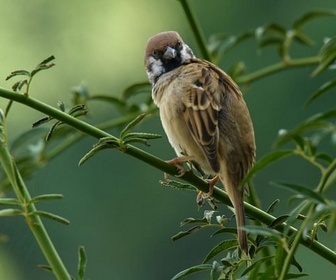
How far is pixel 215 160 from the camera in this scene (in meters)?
2.12

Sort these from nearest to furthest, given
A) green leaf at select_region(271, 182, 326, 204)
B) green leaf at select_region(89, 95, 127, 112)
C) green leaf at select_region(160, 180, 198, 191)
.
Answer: green leaf at select_region(271, 182, 326, 204) → green leaf at select_region(160, 180, 198, 191) → green leaf at select_region(89, 95, 127, 112)

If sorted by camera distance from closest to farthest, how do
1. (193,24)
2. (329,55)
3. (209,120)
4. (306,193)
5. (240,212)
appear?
(306,193), (329,55), (240,212), (193,24), (209,120)

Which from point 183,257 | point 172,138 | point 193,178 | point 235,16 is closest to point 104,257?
point 183,257

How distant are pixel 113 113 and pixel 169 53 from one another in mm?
5132

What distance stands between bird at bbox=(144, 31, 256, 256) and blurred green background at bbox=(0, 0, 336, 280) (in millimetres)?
4110

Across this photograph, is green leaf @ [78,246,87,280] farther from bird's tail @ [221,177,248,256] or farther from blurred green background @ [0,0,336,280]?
→ blurred green background @ [0,0,336,280]

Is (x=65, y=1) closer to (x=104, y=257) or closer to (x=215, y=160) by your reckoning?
(x=104, y=257)

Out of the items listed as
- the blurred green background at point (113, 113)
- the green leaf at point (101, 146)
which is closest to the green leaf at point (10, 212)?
the green leaf at point (101, 146)

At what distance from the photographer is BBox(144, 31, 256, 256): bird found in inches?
85.2

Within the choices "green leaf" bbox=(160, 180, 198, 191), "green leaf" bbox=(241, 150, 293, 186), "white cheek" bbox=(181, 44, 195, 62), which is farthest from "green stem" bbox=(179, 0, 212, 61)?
"green leaf" bbox=(241, 150, 293, 186)

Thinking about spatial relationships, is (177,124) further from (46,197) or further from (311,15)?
(46,197)

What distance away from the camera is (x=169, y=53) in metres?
2.70

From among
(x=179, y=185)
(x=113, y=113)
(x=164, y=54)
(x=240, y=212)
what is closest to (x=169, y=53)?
(x=164, y=54)

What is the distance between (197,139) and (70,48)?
582 cm
